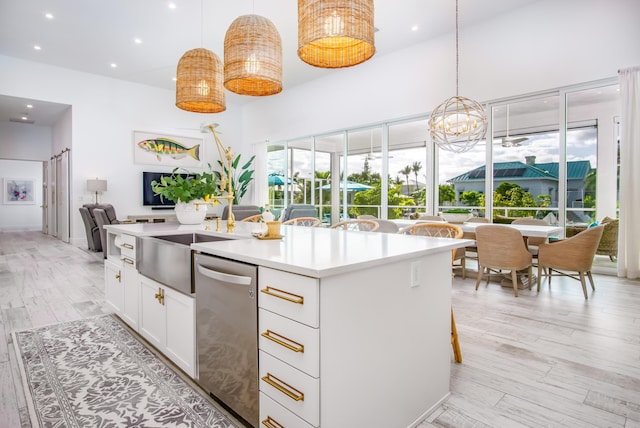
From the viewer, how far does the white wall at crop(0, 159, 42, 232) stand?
39.4 feet

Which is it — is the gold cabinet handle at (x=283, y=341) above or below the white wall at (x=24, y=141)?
below

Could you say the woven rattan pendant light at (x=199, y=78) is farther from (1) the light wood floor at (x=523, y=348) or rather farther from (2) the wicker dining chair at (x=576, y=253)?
(2) the wicker dining chair at (x=576, y=253)

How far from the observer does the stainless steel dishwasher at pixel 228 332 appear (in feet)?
4.62

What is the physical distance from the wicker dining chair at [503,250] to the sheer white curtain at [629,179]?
166cm

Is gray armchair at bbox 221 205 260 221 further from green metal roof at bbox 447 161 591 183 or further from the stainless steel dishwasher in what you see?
the stainless steel dishwasher

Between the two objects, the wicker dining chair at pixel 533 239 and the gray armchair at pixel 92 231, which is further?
the gray armchair at pixel 92 231

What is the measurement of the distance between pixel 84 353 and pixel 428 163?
19.4ft

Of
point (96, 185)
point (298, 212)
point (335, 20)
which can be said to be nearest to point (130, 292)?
point (335, 20)

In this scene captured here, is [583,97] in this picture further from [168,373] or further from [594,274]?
[168,373]

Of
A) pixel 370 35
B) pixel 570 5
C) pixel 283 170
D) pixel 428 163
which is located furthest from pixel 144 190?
pixel 570 5

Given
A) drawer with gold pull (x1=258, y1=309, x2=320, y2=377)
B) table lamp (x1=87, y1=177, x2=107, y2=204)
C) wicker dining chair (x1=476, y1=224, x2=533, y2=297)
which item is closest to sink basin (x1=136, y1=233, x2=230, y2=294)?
drawer with gold pull (x1=258, y1=309, x2=320, y2=377)

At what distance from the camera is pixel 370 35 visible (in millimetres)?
1928

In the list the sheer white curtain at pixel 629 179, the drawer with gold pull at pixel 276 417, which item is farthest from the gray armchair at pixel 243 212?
the sheer white curtain at pixel 629 179

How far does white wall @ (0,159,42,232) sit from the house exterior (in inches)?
571
